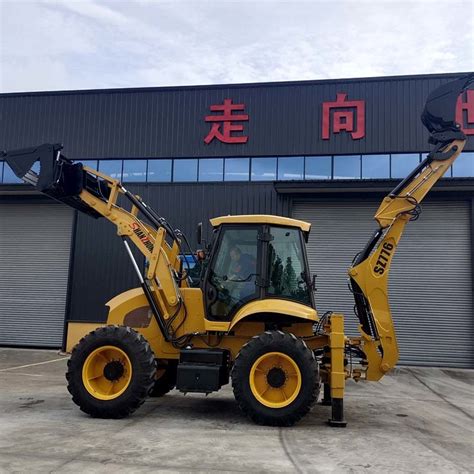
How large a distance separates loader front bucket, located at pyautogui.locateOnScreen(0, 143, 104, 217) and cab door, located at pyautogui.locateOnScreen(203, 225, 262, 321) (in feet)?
8.45

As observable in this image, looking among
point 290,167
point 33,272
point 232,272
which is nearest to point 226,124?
point 290,167

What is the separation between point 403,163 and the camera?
1570 cm

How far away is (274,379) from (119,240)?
10892 millimetres

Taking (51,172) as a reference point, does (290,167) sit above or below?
above

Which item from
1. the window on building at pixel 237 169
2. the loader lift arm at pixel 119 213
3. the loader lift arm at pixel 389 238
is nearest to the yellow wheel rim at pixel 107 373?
the loader lift arm at pixel 119 213

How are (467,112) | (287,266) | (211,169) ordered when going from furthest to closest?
(211,169), (467,112), (287,266)

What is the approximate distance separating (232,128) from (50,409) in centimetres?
1113

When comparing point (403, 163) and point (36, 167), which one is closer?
point (36, 167)

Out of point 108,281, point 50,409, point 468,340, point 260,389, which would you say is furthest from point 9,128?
point 468,340

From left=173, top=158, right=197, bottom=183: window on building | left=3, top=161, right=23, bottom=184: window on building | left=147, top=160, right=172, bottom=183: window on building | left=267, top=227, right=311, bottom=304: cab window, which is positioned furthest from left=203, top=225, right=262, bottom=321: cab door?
left=3, top=161, right=23, bottom=184: window on building

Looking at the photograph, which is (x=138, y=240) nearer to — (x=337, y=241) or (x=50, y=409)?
(x=50, y=409)

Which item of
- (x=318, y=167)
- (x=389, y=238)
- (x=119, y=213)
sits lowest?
(x=389, y=238)

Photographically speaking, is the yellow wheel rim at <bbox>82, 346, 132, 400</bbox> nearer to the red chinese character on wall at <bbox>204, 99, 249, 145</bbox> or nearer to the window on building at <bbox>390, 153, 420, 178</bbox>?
the red chinese character on wall at <bbox>204, 99, 249, 145</bbox>

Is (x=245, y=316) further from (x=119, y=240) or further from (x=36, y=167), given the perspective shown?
(x=119, y=240)
